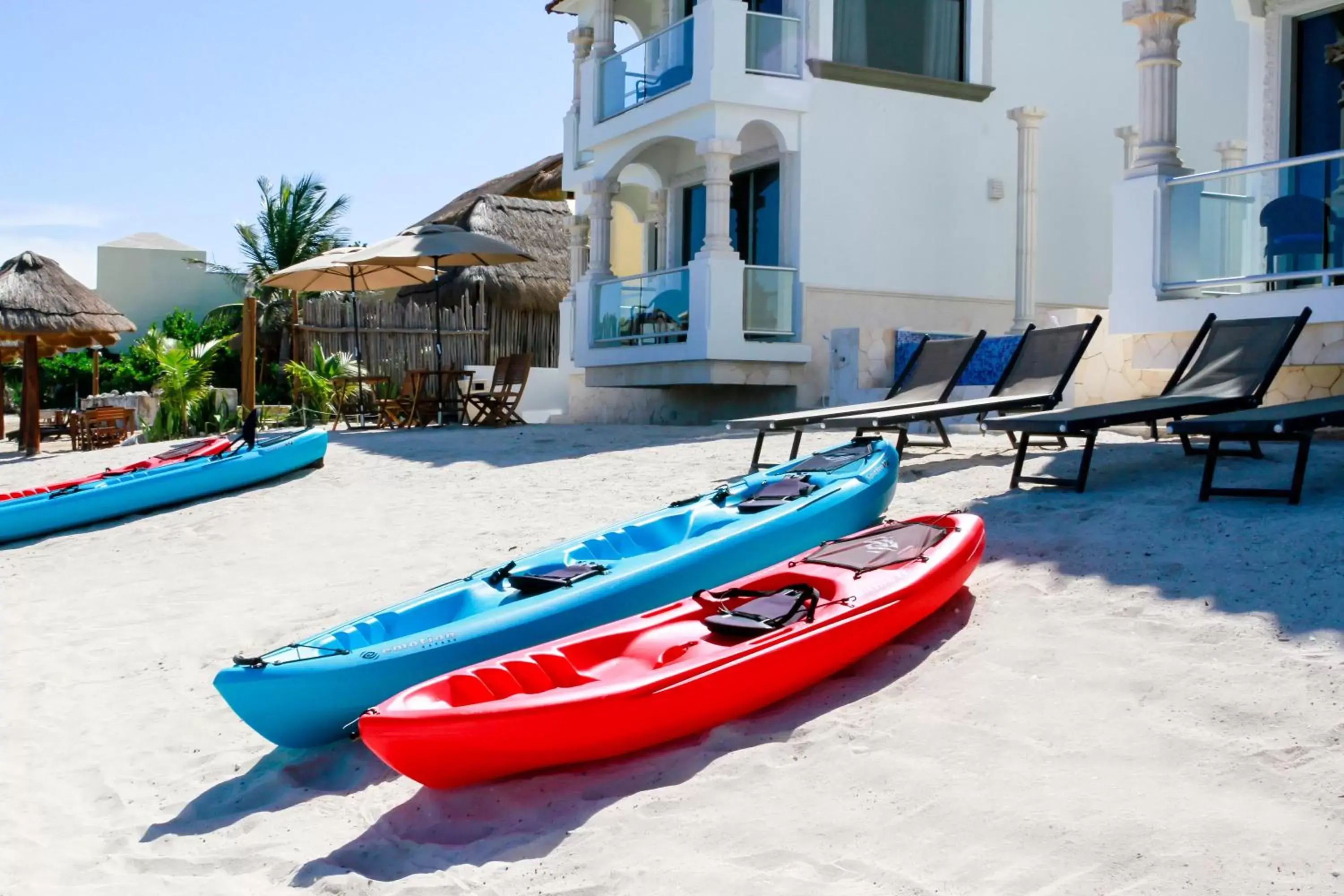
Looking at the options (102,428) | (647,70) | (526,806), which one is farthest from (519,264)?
(526,806)

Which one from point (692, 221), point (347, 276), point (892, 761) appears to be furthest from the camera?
point (692, 221)

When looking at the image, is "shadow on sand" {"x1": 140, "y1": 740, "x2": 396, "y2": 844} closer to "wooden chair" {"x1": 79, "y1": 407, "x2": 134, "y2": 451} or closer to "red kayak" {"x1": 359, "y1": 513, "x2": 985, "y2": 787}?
"red kayak" {"x1": 359, "y1": 513, "x2": 985, "y2": 787}

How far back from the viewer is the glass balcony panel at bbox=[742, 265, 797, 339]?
15047 millimetres

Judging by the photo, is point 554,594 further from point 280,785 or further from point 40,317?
point 40,317

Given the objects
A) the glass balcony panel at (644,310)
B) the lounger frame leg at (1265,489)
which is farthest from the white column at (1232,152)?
the lounger frame leg at (1265,489)

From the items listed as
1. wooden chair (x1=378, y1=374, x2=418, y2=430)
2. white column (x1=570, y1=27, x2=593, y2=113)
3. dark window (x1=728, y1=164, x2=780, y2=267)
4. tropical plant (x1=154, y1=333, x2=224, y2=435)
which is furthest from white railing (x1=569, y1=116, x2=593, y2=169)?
tropical plant (x1=154, y1=333, x2=224, y2=435)

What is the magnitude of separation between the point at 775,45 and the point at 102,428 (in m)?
10.3

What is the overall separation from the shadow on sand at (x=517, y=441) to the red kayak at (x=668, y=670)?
494 cm

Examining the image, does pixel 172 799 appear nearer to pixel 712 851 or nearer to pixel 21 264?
pixel 712 851

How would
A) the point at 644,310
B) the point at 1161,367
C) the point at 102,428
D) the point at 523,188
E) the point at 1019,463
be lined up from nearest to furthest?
the point at 1019,463
the point at 1161,367
the point at 644,310
the point at 102,428
the point at 523,188

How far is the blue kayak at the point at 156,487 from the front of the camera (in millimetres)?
9719

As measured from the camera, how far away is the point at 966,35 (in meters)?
16.5

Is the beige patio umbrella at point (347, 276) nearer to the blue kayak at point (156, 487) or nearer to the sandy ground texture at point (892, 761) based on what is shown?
the blue kayak at point (156, 487)

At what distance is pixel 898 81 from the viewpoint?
1596 centimetres
